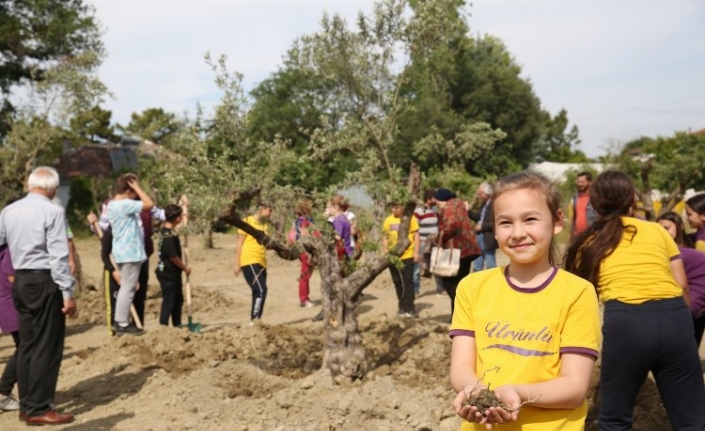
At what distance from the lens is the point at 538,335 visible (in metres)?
2.48

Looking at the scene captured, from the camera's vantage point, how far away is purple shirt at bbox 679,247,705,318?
16.7 feet

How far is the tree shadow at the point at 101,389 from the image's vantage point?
6.68 metres

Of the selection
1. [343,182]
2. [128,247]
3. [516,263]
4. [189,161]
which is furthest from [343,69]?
[516,263]

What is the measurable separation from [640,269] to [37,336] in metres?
4.69

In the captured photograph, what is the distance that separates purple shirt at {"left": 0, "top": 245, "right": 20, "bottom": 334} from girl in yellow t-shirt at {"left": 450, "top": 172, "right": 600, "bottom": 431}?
5.42 meters

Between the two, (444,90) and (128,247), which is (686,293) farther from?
(444,90)

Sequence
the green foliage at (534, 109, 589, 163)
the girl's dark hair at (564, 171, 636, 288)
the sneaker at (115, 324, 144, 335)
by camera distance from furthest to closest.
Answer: the green foliage at (534, 109, 589, 163), the sneaker at (115, 324, 144, 335), the girl's dark hair at (564, 171, 636, 288)

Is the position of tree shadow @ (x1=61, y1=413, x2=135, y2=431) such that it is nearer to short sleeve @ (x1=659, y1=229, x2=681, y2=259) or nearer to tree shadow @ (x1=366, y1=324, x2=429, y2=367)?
tree shadow @ (x1=366, y1=324, x2=429, y2=367)

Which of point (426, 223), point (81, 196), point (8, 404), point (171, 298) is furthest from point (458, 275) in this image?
point (81, 196)

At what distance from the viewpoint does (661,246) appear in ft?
13.7

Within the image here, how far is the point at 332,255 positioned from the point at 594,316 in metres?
4.38

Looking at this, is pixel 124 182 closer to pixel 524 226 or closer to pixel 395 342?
pixel 395 342

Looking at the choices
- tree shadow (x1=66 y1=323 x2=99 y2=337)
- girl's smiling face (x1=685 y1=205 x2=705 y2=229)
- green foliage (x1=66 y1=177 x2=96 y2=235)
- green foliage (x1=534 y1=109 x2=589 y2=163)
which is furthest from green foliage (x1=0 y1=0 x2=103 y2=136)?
green foliage (x1=534 y1=109 x2=589 y2=163)

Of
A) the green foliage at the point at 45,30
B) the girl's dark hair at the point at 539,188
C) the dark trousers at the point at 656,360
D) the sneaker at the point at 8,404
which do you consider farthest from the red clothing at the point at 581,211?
the green foliage at the point at 45,30
